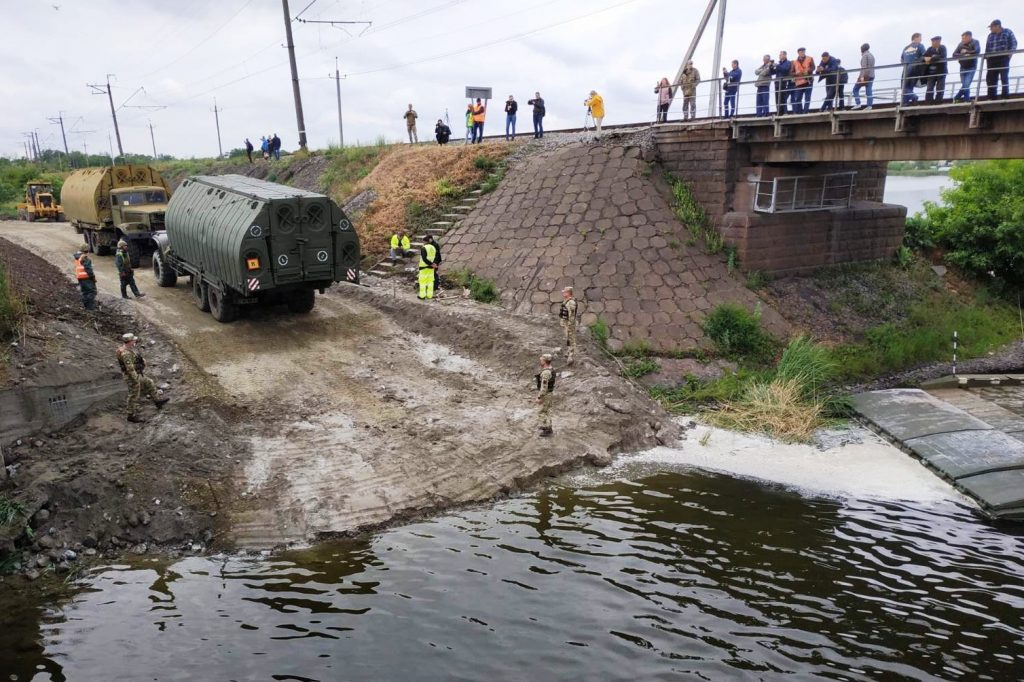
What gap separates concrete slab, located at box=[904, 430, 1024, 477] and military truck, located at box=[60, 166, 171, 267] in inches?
919

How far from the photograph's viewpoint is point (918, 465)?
12562 millimetres

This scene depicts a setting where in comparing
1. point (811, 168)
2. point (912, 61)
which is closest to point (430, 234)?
point (811, 168)

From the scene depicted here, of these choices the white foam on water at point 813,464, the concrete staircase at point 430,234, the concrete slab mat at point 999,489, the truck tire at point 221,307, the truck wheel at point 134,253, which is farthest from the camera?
the truck wheel at point 134,253

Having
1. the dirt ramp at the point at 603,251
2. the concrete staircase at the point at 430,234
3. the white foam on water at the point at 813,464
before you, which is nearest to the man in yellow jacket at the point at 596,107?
the dirt ramp at the point at 603,251

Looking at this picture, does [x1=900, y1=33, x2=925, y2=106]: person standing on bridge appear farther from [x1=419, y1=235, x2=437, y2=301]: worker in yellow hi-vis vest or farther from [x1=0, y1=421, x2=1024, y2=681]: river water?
[x1=419, y1=235, x2=437, y2=301]: worker in yellow hi-vis vest

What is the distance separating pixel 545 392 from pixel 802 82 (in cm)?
1274

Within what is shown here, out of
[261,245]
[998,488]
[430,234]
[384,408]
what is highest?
[261,245]

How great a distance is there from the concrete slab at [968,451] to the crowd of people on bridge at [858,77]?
24.2ft

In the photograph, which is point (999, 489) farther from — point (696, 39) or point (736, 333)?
point (696, 39)

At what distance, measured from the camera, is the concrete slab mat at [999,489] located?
10586 mm

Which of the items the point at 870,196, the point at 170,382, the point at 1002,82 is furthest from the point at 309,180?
the point at 1002,82

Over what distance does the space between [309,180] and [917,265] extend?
26864 millimetres

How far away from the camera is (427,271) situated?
750 inches

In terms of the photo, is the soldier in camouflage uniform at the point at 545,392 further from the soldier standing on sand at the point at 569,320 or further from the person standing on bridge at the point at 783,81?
the person standing on bridge at the point at 783,81
